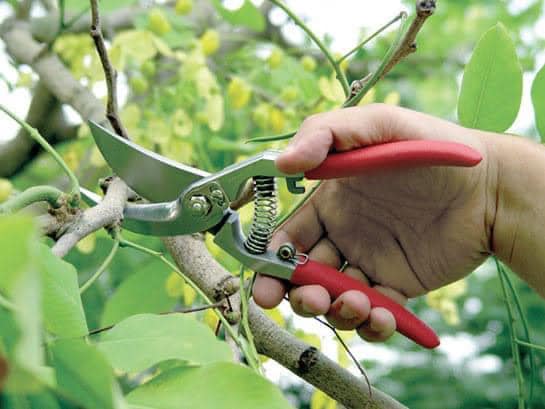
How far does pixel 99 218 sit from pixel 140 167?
0.11 meters

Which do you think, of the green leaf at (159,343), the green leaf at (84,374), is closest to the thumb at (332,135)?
the green leaf at (159,343)

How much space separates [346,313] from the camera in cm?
88

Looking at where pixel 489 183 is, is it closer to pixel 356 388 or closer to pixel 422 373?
pixel 356 388

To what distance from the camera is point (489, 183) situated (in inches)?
37.1

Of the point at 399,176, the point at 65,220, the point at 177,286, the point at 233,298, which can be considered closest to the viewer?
the point at 65,220

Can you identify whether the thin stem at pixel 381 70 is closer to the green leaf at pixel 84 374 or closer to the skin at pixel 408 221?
the skin at pixel 408 221

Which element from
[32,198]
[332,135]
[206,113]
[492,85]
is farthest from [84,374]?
[206,113]

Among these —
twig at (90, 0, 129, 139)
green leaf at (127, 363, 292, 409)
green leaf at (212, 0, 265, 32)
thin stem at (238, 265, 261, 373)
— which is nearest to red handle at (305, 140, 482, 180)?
thin stem at (238, 265, 261, 373)

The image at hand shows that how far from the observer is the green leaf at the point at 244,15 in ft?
4.78

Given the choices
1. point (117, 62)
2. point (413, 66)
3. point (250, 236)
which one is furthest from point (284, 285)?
point (413, 66)

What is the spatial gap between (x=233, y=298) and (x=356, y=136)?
181 mm

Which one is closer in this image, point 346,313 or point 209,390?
point 209,390

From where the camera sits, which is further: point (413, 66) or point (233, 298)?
point (413, 66)

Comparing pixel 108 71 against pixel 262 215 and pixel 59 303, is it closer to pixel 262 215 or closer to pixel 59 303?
pixel 262 215
